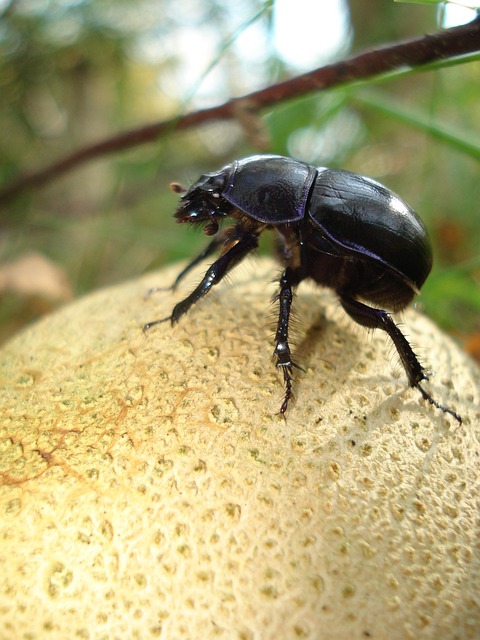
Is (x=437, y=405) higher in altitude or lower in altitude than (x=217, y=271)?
lower

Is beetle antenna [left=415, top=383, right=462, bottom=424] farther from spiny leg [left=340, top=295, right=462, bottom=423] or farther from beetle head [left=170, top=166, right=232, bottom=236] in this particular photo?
beetle head [left=170, top=166, right=232, bottom=236]

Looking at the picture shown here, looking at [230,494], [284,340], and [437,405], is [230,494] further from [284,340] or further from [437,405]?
[437,405]

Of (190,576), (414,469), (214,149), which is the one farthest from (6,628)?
(214,149)

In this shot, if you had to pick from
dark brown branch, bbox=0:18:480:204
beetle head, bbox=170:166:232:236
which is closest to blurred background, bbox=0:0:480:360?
dark brown branch, bbox=0:18:480:204

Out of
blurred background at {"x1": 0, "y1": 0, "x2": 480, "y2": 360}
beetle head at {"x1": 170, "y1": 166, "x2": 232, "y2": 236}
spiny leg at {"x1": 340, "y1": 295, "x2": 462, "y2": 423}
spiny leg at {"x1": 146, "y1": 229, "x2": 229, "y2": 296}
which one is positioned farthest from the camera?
blurred background at {"x1": 0, "y1": 0, "x2": 480, "y2": 360}

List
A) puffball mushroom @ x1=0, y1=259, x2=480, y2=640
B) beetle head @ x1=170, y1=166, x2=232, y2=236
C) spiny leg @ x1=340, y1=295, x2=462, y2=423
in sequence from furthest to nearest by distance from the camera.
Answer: beetle head @ x1=170, y1=166, x2=232, y2=236 → spiny leg @ x1=340, y1=295, x2=462, y2=423 → puffball mushroom @ x1=0, y1=259, x2=480, y2=640

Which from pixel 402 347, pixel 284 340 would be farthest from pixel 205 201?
pixel 402 347
